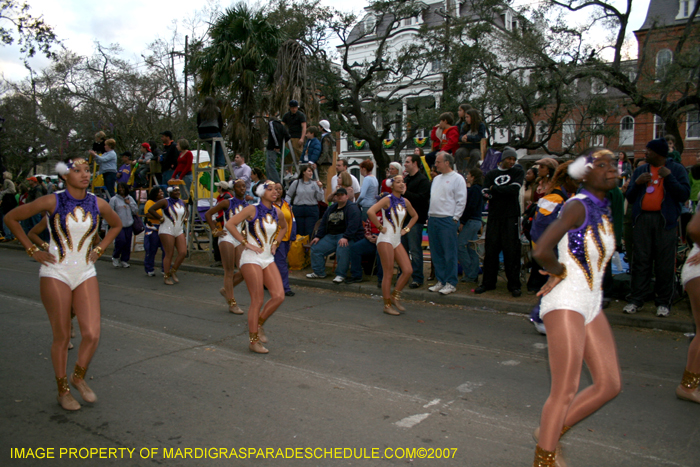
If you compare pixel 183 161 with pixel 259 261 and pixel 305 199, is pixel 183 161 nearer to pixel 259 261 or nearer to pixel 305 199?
pixel 305 199

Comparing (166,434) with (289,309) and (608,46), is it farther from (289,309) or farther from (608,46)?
(608,46)

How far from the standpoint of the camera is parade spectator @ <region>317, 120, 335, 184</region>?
517 inches

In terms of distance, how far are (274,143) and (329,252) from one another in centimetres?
392

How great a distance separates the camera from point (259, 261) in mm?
6082

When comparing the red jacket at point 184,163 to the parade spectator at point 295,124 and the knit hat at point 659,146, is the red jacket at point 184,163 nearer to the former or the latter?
the parade spectator at point 295,124

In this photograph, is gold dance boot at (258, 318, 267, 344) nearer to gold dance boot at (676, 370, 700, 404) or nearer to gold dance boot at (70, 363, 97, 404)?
gold dance boot at (70, 363, 97, 404)

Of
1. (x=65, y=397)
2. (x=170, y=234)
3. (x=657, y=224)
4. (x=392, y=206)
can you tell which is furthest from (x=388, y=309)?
(x=170, y=234)

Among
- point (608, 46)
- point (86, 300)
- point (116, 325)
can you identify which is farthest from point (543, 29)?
point (86, 300)

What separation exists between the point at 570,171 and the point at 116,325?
6.17 meters

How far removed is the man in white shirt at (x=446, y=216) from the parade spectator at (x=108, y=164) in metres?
10.4

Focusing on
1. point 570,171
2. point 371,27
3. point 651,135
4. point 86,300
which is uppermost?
point 371,27

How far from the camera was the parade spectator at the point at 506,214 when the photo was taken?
8.67 m

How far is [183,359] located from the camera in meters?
5.73

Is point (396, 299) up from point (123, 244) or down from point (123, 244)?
down
